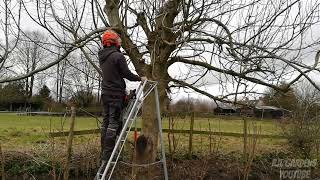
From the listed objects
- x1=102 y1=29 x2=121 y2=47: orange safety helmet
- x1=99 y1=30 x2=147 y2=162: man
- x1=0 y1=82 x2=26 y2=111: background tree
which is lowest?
x1=99 y1=30 x2=147 y2=162: man

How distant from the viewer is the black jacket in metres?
5.55

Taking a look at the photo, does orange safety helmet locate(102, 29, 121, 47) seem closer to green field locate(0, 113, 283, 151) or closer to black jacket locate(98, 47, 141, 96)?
black jacket locate(98, 47, 141, 96)

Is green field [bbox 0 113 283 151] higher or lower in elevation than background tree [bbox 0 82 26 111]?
lower

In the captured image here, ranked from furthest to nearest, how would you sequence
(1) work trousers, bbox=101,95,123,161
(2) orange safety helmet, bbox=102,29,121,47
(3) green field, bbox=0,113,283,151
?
(3) green field, bbox=0,113,283,151 → (2) orange safety helmet, bbox=102,29,121,47 → (1) work trousers, bbox=101,95,123,161

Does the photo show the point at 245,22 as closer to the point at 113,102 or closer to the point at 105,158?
the point at 113,102

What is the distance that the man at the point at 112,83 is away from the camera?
5520mm

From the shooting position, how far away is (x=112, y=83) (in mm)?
A: 5652

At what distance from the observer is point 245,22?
287 inches

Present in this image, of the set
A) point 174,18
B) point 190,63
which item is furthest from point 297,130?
point 174,18

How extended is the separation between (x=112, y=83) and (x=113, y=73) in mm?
135

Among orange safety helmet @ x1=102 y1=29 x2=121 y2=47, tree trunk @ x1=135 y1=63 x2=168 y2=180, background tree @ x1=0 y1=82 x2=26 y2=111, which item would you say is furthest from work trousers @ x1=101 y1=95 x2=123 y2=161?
background tree @ x1=0 y1=82 x2=26 y2=111

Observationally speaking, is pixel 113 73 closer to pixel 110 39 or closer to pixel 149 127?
pixel 110 39

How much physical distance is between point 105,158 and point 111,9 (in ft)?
9.08

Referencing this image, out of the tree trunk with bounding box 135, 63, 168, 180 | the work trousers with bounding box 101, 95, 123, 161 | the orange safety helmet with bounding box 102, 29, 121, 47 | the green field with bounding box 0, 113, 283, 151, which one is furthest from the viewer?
the green field with bounding box 0, 113, 283, 151
